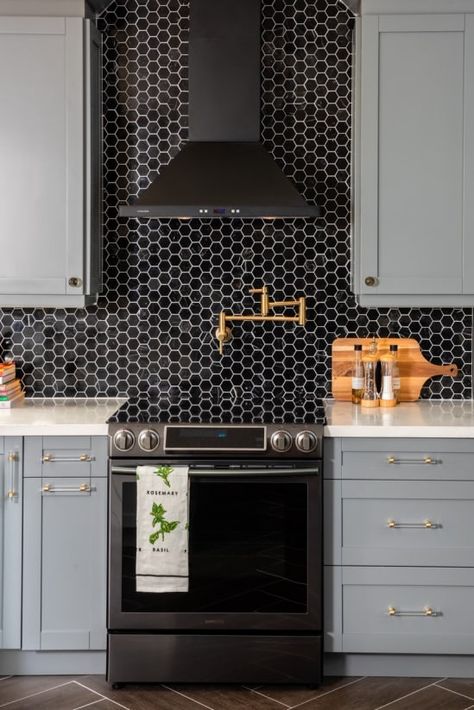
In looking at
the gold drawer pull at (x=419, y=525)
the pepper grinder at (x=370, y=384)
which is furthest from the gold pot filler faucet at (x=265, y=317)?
the gold drawer pull at (x=419, y=525)

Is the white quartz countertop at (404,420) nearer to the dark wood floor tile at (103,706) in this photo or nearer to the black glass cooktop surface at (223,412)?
the black glass cooktop surface at (223,412)

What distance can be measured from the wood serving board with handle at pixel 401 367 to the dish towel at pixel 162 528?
1.00 m

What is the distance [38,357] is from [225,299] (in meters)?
0.85

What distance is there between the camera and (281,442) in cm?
318

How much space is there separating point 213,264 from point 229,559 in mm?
1335

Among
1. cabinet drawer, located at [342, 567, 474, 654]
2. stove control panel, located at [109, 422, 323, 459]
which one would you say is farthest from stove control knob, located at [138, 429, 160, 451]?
cabinet drawer, located at [342, 567, 474, 654]

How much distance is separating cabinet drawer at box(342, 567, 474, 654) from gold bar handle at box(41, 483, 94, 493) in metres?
0.98

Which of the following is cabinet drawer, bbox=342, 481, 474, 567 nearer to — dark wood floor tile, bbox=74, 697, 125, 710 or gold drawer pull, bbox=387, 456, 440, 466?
gold drawer pull, bbox=387, 456, 440, 466

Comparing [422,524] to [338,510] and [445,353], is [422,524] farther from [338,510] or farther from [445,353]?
[445,353]

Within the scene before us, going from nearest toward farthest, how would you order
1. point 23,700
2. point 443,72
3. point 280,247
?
point 23,700 < point 443,72 < point 280,247

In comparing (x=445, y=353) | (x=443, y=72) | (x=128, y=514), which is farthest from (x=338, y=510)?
(x=443, y=72)

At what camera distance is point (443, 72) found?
3496 millimetres

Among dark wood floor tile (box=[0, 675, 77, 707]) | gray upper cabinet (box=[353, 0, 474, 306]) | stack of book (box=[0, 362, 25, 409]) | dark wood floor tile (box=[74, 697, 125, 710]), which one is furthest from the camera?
stack of book (box=[0, 362, 25, 409])

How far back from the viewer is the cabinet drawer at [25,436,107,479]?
3.25m
